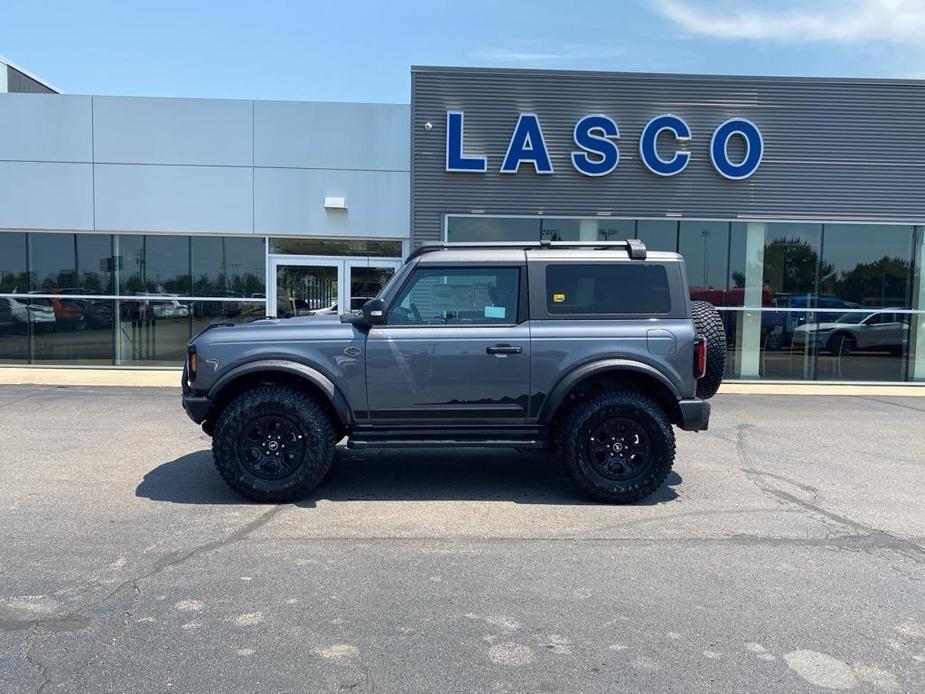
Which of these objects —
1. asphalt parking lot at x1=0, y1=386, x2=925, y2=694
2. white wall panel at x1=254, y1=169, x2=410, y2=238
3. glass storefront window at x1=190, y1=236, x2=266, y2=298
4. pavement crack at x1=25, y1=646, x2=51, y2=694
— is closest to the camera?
pavement crack at x1=25, y1=646, x2=51, y2=694

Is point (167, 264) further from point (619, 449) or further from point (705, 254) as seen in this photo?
point (619, 449)

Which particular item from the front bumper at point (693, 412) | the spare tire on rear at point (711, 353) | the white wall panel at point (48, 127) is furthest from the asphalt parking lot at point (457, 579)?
the white wall panel at point (48, 127)

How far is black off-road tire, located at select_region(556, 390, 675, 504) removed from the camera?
5.52 metres

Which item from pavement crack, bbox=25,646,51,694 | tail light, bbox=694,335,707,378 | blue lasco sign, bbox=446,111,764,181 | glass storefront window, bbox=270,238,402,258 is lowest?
pavement crack, bbox=25,646,51,694

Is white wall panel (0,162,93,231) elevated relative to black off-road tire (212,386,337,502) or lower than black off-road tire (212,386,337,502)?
elevated

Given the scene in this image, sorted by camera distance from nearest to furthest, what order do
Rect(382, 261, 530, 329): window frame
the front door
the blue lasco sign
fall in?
the front door < Rect(382, 261, 530, 329): window frame < the blue lasco sign

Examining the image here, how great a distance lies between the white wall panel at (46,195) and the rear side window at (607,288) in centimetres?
1070

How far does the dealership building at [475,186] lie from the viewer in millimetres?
12461

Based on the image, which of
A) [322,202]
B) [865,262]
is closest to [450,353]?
[322,202]

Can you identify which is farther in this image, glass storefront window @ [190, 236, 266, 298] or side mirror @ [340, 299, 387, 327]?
glass storefront window @ [190, 236, 266, 298]

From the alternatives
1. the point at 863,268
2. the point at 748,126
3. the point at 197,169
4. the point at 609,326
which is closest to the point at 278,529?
the point at 609,326

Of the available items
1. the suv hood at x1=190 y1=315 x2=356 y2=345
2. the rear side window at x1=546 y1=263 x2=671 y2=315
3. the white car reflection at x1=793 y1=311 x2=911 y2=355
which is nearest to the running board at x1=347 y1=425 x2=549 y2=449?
the suv hood at x1=190 y1=315 x2=356 y2=345

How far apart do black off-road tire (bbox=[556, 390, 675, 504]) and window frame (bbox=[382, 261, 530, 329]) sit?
974mm

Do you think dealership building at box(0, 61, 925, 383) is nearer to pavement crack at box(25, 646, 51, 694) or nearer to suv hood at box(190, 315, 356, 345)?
suv hood at box(190, 315, 356, 345)
